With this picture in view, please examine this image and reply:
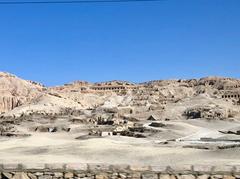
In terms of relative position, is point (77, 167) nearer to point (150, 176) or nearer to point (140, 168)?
point (140, 168)

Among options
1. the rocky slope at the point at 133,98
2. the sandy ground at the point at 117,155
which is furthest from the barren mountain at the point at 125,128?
the rocky slope at the point at 133,98

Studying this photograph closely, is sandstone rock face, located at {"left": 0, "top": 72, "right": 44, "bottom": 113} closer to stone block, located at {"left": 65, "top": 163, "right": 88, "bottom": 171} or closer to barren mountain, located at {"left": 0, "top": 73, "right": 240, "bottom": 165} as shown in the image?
barren mountain, located at {"left": 0, "top": 73, "right": 240, "bottom": 165}

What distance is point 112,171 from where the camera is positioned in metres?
12.3

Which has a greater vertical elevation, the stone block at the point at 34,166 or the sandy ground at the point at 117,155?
the stone block at the point at 34,166

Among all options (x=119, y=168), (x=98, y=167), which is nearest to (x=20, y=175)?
(x=98, y=167)

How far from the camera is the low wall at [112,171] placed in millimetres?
12109

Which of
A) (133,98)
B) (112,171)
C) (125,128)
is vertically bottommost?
(112,171)

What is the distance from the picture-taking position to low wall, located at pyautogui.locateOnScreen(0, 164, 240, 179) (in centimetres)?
1211

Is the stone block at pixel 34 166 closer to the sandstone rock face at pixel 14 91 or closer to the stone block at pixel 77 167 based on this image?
the stone block at pixel 77 167

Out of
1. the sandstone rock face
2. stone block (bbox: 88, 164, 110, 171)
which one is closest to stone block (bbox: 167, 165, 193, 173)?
stone block (bbox: 88, 164, 110, 171)

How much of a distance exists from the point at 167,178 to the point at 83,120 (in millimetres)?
46997

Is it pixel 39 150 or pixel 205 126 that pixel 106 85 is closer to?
pixel 205 126

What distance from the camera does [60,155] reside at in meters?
24.7

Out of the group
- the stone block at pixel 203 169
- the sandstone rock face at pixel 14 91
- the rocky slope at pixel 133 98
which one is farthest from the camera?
the sandstone rock face at pixel 14 91
